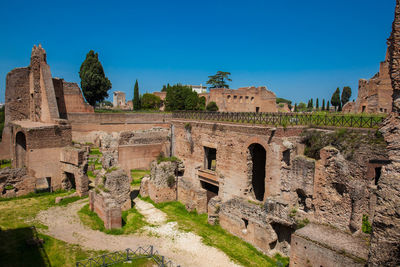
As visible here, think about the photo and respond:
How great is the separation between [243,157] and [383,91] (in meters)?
12.9

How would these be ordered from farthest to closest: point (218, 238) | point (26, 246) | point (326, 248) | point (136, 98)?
point (136, 98) → point (218, 238) → point (26, 246) → point (326, 248)

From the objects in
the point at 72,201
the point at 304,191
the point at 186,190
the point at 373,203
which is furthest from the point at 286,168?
the point at 72,201

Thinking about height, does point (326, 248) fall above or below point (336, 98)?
below

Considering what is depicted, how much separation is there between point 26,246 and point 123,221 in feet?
12.5

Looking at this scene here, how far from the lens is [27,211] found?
1309 cm

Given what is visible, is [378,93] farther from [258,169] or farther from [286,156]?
[286,156]

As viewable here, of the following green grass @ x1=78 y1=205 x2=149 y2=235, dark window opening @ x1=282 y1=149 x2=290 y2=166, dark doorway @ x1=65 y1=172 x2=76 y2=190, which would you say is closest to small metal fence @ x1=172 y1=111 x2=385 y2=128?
dark window opening @ x1=282 y1=149 x2=290 y2=166

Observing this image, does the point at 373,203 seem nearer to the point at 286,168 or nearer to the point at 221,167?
the point at 286,168

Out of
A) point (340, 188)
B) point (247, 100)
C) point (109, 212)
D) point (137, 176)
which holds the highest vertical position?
point (247, 100)

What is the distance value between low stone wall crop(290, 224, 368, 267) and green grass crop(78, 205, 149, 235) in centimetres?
678

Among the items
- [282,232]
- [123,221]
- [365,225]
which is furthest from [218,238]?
[365,225]

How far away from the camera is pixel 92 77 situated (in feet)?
106

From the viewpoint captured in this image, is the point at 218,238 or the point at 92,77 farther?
the point at 92,77

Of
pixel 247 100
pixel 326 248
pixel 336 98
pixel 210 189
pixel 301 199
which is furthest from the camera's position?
pixel 336 98
